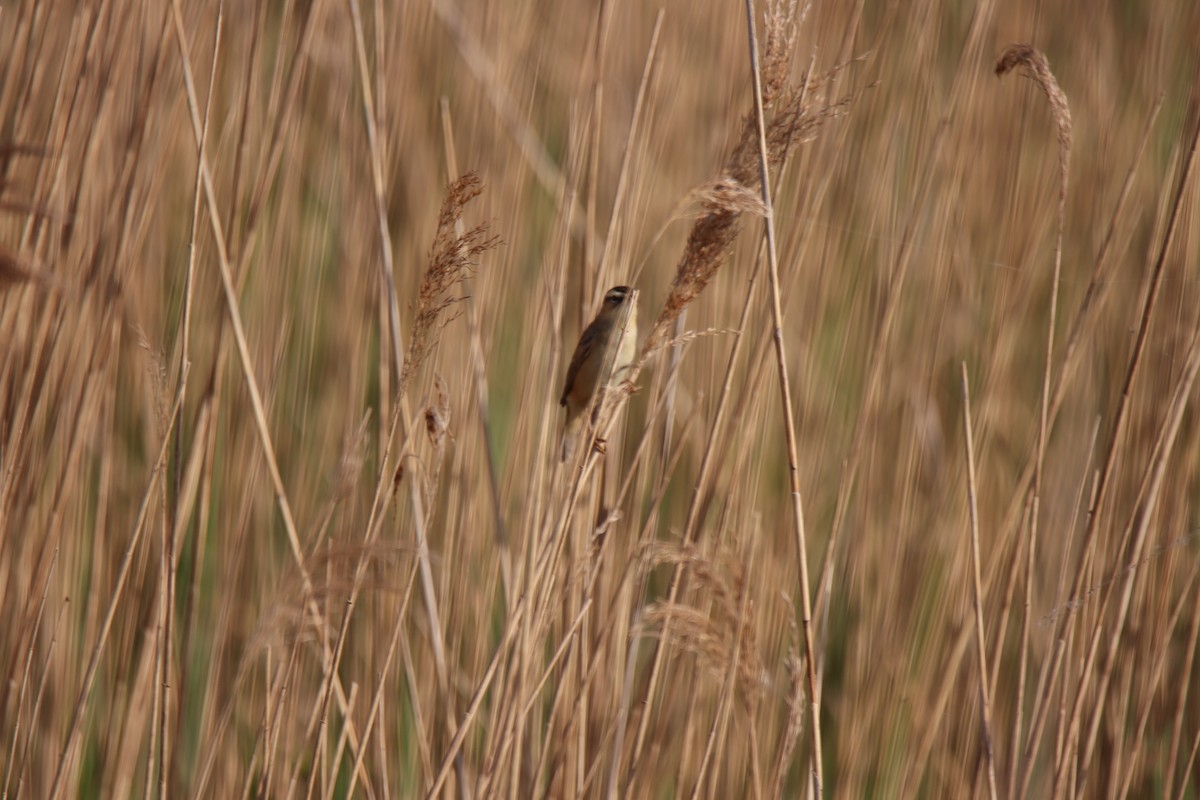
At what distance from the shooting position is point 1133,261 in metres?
2.43

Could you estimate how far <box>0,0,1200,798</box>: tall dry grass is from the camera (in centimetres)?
158

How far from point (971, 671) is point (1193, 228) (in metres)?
1.00

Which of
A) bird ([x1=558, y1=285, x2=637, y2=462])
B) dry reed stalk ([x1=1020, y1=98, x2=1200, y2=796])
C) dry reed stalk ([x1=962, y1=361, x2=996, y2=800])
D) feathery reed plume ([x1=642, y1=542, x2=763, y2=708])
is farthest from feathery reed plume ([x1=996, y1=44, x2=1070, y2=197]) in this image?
bird ([x1=558, y1=285, x2=637, y2=462])

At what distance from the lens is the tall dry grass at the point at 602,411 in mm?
1577

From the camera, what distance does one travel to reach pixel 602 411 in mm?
1437

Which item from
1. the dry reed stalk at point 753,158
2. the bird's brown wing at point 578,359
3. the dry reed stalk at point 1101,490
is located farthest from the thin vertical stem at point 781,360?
the bird's brown wing at point 578,359

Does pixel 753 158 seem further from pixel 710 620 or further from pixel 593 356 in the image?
pixel 593 356

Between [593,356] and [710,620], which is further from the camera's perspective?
[593,356]

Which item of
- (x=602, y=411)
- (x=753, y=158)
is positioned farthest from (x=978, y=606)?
(x=753, y=158)

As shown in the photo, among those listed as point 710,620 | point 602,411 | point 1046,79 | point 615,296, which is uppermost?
point 1046,79

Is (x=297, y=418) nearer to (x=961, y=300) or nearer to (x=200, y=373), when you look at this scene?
(x=200, y=373)

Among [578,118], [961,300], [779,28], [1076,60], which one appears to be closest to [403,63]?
[578,118]

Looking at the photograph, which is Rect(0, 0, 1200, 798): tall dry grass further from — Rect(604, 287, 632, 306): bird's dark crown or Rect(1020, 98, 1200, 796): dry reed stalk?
Rect(604, 287, 632, 306): bird's dark crown

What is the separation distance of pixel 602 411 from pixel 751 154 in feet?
1.31
